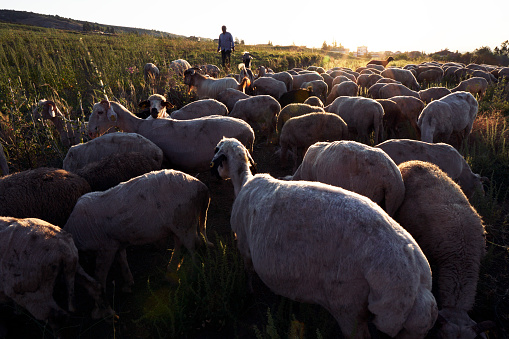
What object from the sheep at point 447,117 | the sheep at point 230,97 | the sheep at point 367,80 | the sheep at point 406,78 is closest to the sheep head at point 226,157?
the sheep at point 447,117

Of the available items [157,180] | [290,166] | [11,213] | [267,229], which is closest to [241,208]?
[267,229]

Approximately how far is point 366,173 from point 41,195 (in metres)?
4.32

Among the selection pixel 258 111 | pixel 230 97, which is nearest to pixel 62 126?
pixel 230 97

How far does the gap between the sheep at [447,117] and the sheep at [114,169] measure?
622 cm

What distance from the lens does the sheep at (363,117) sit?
7215mm

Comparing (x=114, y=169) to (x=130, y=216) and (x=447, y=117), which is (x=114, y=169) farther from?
(x=447, y=117)

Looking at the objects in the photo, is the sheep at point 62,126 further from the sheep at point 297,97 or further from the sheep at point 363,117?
the sheep at point 297,97

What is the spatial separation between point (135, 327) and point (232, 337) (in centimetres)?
111

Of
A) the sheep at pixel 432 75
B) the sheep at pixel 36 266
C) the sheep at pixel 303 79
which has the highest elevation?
the sheep at pixel 432 75

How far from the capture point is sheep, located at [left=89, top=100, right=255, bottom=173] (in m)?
5.78

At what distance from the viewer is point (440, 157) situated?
476cm

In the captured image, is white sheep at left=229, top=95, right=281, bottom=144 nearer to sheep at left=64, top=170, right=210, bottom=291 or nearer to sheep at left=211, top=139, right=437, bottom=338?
sheep at left=64, top=170, right=210, bottom=291

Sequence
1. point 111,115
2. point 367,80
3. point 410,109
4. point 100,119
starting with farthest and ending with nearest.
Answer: point 367,80 → point 410,109 → point 100,119 → point 111,115

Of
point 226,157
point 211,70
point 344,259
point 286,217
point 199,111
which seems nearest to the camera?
point 344,259
